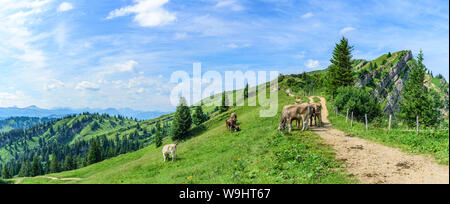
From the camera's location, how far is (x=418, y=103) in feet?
224

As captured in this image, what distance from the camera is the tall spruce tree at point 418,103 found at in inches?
2605

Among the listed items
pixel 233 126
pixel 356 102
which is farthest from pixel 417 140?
pixel 233 126

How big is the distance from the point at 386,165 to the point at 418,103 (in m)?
72.7

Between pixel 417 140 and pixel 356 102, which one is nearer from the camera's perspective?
pixel 417 140

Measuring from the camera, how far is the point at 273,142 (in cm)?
2202

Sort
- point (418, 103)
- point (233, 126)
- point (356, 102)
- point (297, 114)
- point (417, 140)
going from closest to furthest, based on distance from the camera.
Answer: point (417, 140) → point (297, 114) → point (356, 102) → point (233, 126) → point (418, 103)

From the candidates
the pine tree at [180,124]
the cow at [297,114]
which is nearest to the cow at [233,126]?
the cow at [297,114]

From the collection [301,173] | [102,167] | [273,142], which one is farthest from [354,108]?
[102,167]

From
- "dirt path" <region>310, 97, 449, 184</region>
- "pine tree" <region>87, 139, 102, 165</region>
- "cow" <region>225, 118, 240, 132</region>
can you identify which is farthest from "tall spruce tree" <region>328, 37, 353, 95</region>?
"pine tree" <region>87, 139, 102, 165</region>

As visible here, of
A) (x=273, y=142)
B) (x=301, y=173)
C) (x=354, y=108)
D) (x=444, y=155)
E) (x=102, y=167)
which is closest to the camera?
(x=301, y=173)

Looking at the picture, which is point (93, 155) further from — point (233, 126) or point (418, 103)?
point (418, 103)

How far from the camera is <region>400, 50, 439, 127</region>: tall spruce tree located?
66.2 m
